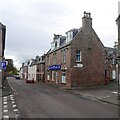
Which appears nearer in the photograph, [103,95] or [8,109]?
[8,109]

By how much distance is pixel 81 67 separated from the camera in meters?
37.9

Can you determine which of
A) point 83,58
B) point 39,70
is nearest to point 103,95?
point 83,58

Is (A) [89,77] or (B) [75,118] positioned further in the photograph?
(A) [89,77]

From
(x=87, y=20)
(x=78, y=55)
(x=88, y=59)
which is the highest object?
(x=87, y=20)

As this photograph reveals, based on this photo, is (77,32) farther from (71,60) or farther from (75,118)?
(75,118)

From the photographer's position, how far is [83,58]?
38.6m

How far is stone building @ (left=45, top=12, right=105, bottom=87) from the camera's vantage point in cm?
3753

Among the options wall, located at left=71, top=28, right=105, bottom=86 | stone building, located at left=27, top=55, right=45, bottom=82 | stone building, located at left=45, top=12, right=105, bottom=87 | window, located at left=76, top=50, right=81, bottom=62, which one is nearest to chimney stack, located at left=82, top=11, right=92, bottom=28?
stone building, located at left=45, top=12, right=105, bottom=87

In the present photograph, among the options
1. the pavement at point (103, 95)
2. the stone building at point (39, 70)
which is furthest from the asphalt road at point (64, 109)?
the stone building at point (39, 70)

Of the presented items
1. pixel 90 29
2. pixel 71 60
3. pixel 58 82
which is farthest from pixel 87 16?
pixel 58 82

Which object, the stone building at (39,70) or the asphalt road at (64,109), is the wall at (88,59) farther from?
the stone building at (39,70)

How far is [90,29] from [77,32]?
205cm

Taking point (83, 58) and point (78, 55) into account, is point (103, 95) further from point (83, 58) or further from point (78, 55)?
point (78, 55)

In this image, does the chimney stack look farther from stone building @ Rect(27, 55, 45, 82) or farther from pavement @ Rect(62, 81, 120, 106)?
stone building @ Rect(27, 55, 45, 82)
